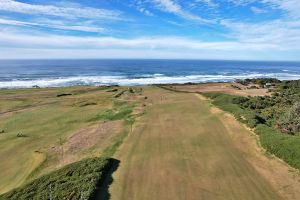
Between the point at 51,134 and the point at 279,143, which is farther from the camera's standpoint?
the point at 51,134

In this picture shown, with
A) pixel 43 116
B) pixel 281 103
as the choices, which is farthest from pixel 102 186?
pixel 281 103

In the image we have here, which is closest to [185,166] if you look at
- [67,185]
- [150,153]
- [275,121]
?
[150,153]

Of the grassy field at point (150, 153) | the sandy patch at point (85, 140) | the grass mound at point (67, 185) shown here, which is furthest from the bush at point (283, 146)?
the sandy patch at point (85, 140)

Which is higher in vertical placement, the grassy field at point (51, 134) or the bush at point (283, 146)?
the bush at point (283, 146)

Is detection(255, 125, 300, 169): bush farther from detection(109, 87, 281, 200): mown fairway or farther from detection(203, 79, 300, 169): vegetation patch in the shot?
detection(109, 87, 281, 200): mown fairway

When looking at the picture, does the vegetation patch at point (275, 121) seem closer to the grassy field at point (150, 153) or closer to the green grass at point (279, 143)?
the green grass at point (279, 143)

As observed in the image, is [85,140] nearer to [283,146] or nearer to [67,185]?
[67,185]

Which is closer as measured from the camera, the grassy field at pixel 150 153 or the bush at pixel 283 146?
the grassy field at pixel 150 153
